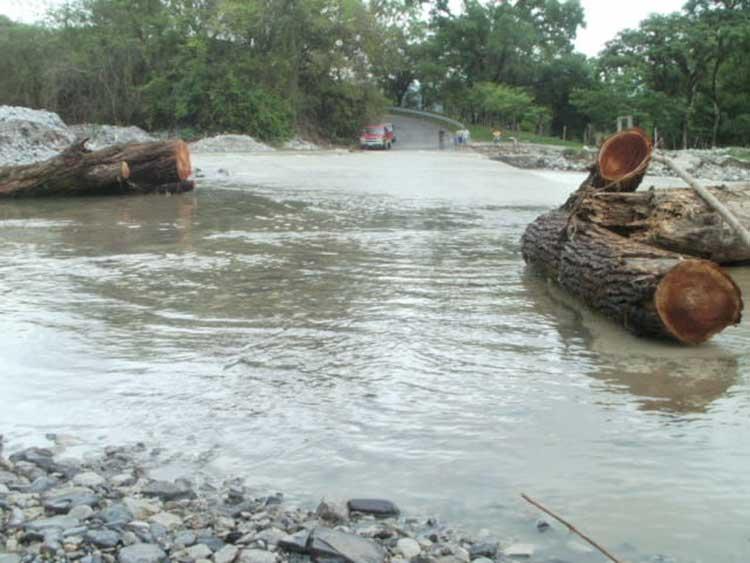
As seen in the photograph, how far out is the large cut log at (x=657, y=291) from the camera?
5359 millimetres

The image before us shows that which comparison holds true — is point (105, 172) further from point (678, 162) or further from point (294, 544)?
point (678, 162)

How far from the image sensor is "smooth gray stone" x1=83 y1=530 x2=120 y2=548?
9.07 ft

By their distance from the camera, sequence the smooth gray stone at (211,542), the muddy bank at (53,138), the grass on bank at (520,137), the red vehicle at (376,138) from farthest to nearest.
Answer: the grass on bank at (520,137) < the red vehicle at (376,138) < the muddy bank at (53,138) < the smooth gray stone at (211,542)

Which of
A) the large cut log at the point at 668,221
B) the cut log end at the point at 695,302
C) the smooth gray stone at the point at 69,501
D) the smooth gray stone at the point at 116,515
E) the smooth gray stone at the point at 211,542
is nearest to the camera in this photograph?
the smooth gray stone at the point at 211,542

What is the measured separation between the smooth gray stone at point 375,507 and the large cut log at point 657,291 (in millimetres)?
2913

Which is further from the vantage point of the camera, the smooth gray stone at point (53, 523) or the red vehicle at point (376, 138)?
the red vehicle at point (376, 138)

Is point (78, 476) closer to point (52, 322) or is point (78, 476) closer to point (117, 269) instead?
point (52, 322)

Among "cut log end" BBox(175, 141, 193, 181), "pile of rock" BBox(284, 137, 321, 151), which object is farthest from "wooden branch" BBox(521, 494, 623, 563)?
"pile of rock" BBox(284, 137, 321, 151)

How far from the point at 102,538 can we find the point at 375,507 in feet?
3.37

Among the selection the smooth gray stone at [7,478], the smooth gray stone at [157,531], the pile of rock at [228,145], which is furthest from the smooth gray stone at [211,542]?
the pile of rock at [228,145]

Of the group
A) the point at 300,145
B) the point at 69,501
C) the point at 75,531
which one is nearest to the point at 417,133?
the point at 300,145

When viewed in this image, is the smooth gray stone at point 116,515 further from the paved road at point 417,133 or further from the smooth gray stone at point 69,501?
the paved road at point 417,133

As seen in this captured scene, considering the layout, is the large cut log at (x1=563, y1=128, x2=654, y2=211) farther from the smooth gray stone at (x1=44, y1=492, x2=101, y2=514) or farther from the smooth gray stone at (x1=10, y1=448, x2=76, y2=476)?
the smooth gray stone at (x1=44, y1=492, x2=101, y2=514)

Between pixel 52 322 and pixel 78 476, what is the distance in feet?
9.48
